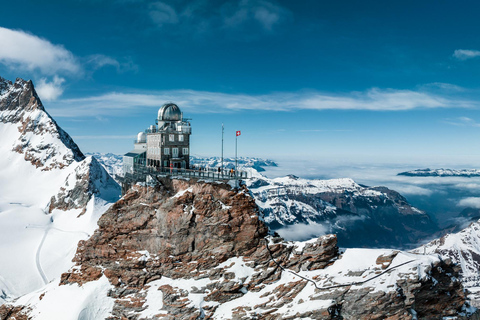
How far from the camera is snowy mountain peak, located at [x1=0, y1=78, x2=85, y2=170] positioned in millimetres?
162350

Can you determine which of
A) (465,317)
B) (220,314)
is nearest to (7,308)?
(220,314)

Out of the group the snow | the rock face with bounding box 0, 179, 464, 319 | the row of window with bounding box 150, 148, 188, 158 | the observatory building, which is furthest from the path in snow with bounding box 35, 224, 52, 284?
the row of window with bounding box 150, 148, 188, 158

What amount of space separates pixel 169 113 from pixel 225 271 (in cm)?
3961

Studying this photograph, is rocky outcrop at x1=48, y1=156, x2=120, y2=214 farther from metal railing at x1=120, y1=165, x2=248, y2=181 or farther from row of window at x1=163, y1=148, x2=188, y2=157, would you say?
row of window at x1=163, y1=148, x2=188, y2=157

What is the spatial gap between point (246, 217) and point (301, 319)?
61.8ft

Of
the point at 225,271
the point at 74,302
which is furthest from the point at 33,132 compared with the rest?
the point at 225,271

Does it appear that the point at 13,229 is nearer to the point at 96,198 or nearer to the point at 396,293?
the point at 96,198

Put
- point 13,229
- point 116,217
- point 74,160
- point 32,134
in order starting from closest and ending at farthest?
point 116,217, point 13,229, point 74,160, point 32,134

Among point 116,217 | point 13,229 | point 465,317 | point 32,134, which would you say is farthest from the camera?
point 32,134

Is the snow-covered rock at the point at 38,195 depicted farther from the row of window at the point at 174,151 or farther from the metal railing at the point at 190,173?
the row of window at the point at 174,151

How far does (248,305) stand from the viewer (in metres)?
A: 49.3

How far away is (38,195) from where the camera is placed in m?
146

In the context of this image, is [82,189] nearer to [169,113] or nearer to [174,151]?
[169,113]

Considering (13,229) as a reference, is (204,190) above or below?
above
